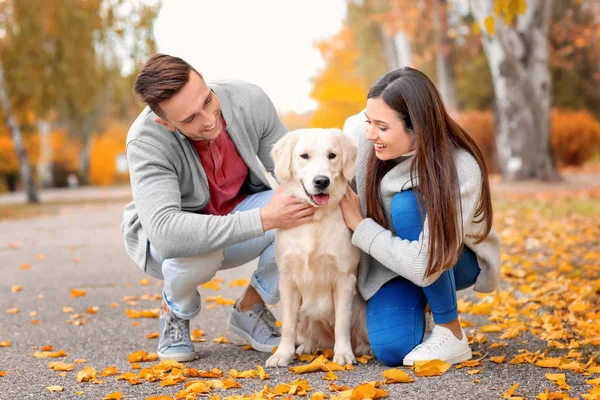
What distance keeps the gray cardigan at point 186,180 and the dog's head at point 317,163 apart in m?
0.25

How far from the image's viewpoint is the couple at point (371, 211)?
3047 mm

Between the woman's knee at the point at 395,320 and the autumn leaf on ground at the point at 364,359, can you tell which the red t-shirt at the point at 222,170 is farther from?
the autumn leaf on ground at the point at 364,359

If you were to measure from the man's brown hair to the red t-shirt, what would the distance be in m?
0.42

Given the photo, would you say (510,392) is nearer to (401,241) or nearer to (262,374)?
(401,241)

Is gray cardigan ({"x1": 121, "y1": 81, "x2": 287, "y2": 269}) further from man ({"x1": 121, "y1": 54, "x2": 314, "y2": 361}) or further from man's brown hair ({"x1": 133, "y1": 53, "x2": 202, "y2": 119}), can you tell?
man's brown hair ({"x1": 133, "y1": 53, "x2": 202, "y2": 119})

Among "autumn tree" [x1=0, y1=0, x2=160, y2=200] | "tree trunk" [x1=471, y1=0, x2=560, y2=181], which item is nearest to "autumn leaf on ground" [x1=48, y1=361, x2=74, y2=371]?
"tree trunk" [x1=471, y1=0, x2=560, y2=181]

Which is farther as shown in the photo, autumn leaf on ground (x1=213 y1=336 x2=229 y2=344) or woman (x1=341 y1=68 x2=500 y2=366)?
autumn leaf on ground (x1=213 y1=336 x2=229 y2=344)

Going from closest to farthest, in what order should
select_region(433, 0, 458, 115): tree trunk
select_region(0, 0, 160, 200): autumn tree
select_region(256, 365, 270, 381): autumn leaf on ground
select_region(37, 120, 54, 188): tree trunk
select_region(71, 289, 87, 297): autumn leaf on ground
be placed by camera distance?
1. select_region(256, 365, 270, 381): autumn leaf on ground
2. select_region(71, 289, 87, 297): autumn leaf on ground
3. select_region(0, 0, 160, 200): autumn tree
4. select_region(433, 0, 458, 115): tree trunk
5. select_region(37, 120, 54, 188): tree trunk

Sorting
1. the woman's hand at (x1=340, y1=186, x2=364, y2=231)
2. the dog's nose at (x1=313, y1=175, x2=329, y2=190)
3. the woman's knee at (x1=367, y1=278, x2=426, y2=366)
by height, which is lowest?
the woman's knee at (x1=367, y1=278, x2=426, y2=366)

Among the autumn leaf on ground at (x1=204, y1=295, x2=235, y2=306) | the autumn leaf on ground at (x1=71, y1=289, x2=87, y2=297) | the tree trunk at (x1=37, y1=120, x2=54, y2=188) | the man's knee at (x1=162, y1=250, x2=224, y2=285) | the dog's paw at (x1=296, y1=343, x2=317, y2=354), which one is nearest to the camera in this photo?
the man's knee at (x1=162, y1=250, x2=224, y2=285)

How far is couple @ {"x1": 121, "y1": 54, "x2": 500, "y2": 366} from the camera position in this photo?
3.05 metres

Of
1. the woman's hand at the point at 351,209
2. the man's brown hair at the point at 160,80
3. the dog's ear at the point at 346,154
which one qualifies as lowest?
the woman's hand at the point at 351,209

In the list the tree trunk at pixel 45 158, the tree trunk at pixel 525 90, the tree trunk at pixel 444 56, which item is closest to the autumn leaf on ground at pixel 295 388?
the tree trunk at pixel 525 90

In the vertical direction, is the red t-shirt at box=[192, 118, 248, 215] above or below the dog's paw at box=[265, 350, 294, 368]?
above
